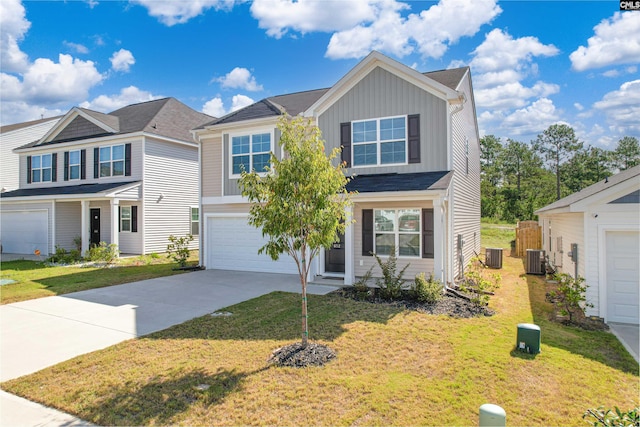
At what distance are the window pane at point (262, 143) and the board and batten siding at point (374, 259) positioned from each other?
4312 mm

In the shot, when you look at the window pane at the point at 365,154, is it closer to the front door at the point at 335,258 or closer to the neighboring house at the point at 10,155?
the front door at the point at 335,258

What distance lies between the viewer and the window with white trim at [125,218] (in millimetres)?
18781

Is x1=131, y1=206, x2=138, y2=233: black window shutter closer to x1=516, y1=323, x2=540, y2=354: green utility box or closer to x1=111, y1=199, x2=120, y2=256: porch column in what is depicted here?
x1=111, y1=199, x2=120, y2=256: porch column

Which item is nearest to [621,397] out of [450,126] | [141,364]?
[141,364]

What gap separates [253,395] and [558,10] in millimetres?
11142

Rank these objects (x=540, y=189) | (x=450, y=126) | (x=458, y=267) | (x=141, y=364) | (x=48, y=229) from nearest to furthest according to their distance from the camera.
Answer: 1. (x=141, y=364)
2. (x=450, y=126)
3. (x=458, y=267)
4. (x=48, y=229)
5. (x=540, y=189)

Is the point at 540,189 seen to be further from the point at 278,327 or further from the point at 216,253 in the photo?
the point at 278,327

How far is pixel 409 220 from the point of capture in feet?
35.3

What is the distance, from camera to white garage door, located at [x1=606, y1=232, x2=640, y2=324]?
7648mm

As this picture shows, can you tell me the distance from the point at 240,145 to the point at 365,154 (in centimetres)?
503

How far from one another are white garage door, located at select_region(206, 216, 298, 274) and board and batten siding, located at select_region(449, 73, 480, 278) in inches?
237

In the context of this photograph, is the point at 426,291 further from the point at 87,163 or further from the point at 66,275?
the point at 87,163

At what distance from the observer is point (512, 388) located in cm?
468

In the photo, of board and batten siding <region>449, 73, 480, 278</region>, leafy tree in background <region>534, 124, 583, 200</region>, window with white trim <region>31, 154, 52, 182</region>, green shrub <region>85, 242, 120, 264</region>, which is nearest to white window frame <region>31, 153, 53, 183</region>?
window with white trim <region>31, 154, 52, 182</region>
